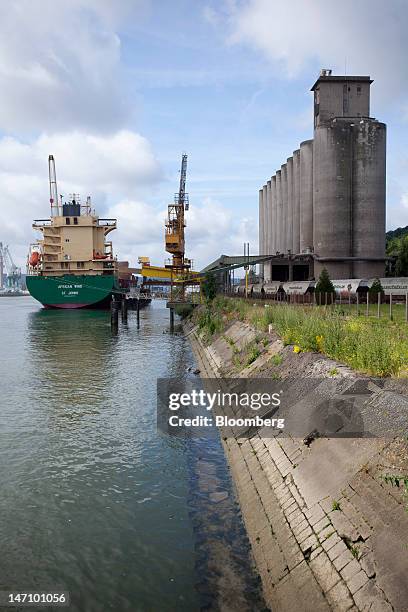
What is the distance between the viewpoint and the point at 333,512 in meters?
7.22

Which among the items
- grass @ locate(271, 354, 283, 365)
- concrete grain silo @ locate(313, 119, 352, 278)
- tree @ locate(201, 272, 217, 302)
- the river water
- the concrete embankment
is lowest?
the river water

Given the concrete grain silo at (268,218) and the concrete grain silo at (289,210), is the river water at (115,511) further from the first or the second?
the concrete grain silo at (268,218)

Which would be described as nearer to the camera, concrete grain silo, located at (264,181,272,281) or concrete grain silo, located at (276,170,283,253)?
concrete grain silo, located at (276,170,283,253)

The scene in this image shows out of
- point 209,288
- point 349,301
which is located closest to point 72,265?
point 209,288

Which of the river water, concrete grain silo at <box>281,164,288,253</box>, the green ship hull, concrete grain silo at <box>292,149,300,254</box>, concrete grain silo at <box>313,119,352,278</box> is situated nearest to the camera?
the river water

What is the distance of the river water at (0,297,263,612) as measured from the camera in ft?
25.4

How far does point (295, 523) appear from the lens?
796cm

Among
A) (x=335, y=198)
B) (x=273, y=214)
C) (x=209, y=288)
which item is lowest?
Result: (x=209, y=288)

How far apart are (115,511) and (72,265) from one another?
7262cm

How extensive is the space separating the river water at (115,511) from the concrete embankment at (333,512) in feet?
1.85

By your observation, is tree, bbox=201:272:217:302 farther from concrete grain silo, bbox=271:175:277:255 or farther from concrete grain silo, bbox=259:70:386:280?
concrete grain silo, bbox=271:175:277:255

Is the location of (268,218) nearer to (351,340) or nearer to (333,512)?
(351,340)

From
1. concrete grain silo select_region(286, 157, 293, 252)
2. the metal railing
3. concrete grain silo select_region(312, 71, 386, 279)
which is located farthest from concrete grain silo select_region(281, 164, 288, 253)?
the metal railing

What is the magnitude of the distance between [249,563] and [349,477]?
2226 millimetres
